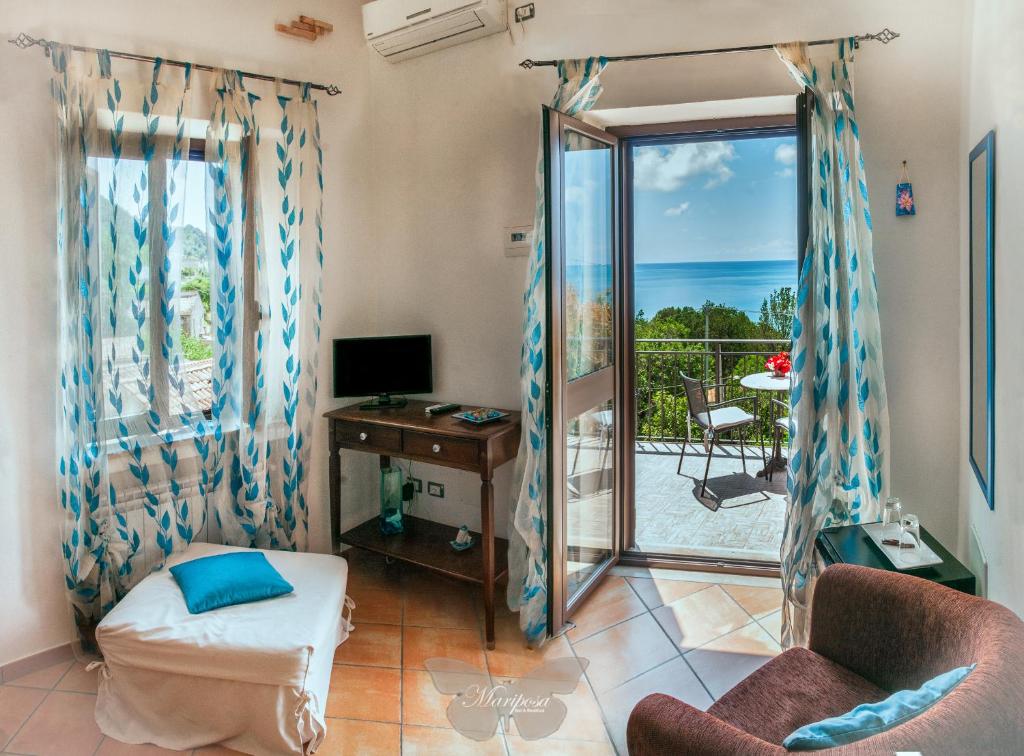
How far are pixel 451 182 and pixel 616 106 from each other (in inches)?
33.6

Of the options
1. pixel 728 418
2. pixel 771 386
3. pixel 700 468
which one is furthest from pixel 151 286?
pixel 700 468

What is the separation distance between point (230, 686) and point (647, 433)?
4538mm

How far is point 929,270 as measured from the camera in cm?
249

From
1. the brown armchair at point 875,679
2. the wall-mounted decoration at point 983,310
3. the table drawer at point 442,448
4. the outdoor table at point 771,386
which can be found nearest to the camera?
the brown armchair at point 875,679

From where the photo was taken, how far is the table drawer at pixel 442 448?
8.73ft

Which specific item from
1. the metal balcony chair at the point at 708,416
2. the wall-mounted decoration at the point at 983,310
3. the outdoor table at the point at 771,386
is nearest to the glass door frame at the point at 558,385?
the wall-mounted decoration at the point at 983,310

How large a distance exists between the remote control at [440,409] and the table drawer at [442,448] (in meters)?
0.17

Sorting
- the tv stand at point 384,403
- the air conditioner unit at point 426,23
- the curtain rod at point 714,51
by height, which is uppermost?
the air conditioner unit at point 426,23

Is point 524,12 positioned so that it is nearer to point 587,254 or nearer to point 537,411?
point 587,254

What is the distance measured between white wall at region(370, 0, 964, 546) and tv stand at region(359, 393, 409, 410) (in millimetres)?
229

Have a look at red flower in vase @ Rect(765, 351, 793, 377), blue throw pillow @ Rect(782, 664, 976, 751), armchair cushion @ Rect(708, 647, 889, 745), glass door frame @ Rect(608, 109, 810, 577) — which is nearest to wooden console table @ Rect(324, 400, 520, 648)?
glass door frame @ Rect(608, 109, 810, 577)

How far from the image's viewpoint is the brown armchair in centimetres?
103

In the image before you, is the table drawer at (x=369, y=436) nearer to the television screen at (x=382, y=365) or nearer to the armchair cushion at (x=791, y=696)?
the television screen at (x=382, y=365)

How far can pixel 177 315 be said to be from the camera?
8.85ft
